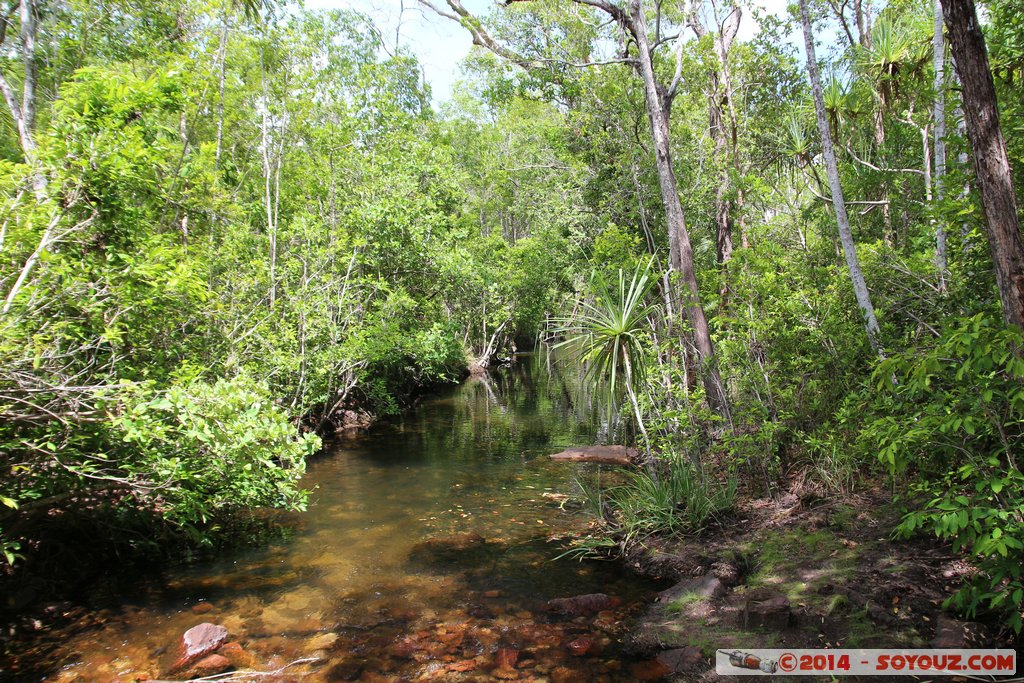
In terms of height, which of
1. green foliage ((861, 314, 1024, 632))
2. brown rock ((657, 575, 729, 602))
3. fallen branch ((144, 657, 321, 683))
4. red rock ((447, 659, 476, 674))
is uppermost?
green foliage ((861, 314, 1024, 632))

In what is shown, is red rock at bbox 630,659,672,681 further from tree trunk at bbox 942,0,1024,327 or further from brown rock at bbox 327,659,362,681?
tree trunk at bbox 942,0,1024,327

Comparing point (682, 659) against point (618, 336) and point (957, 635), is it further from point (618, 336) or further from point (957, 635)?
point (618, 336)

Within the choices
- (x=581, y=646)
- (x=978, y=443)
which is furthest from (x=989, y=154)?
(x=581, y=646)

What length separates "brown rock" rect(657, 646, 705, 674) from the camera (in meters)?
4.60

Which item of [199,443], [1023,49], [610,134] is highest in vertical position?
[610,134]

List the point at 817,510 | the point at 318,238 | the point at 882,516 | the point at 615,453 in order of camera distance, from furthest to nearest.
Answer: the point at 318,238
the point at 615,453
the point at 817,510
the point at 882,516

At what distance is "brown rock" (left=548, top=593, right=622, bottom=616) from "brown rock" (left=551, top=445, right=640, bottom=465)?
215 inches

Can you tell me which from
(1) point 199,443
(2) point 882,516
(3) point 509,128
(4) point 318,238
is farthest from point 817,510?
(3) point 509,128

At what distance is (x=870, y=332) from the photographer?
6.86 metres

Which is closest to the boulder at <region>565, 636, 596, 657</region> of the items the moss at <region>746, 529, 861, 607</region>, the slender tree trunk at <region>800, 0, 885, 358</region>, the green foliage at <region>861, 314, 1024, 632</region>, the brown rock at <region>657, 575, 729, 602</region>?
the brown rock at <region>657, 575, 729, 602</region>

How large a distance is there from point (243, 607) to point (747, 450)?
601cm

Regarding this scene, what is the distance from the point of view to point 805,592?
5.18m

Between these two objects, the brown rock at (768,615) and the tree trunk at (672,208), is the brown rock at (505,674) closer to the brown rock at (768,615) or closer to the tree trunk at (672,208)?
the brown rock at (768,615)

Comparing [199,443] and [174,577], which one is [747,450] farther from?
[174,577]
